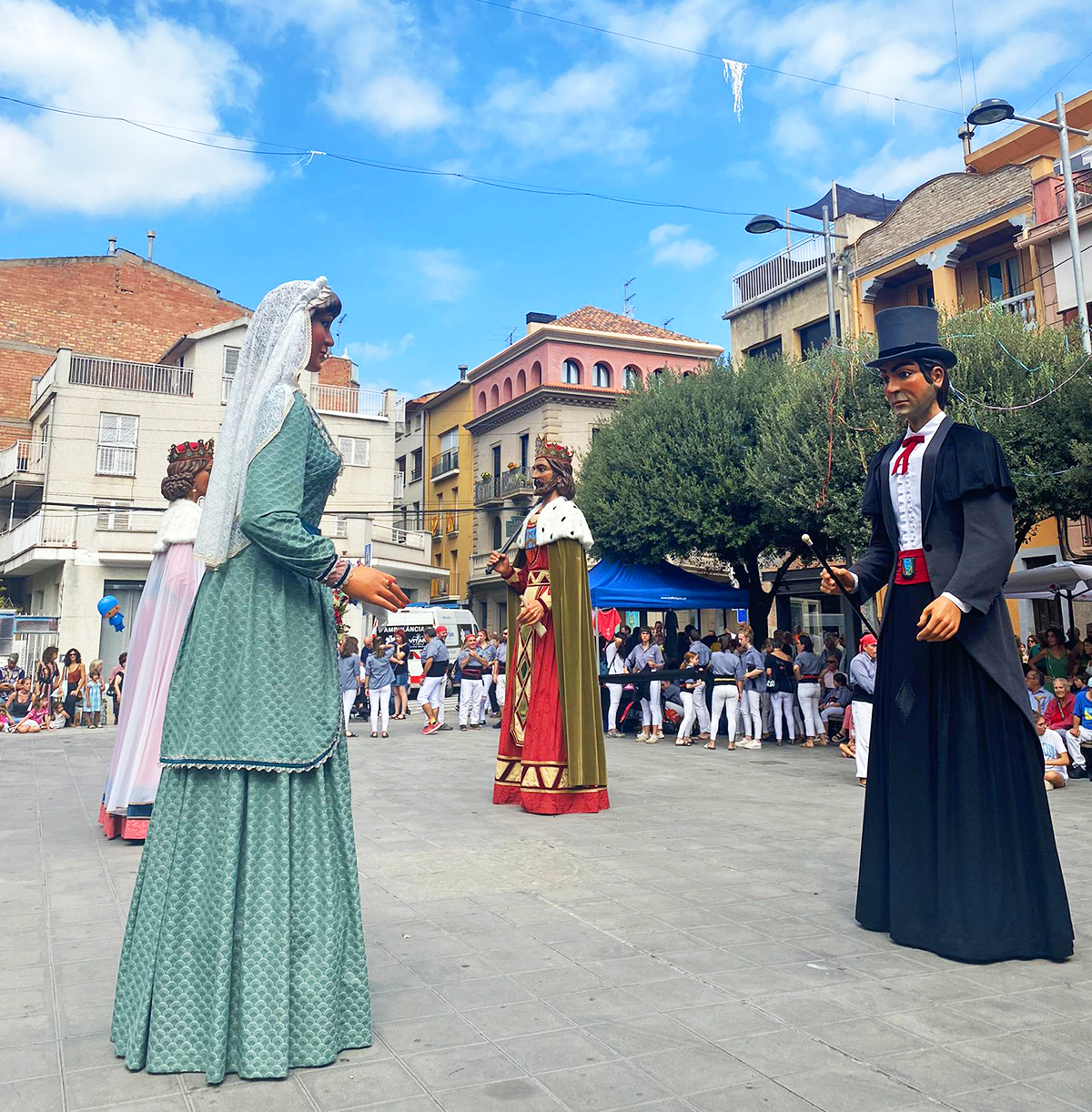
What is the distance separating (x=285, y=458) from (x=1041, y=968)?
126 inches

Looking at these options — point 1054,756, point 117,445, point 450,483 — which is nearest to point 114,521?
point 117,445

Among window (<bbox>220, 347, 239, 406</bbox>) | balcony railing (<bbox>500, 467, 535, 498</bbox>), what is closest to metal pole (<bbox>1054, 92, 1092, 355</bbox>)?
balcony railing (<bbox>500, 467, 535, 498</bbox>)

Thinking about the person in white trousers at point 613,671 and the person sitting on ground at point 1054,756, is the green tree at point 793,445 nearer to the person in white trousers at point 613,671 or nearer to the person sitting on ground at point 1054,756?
the person sitting on ground at point 1054,756

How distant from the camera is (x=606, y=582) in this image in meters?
16.8

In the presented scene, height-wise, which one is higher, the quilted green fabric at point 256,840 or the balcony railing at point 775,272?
the balcony railing at point 775,272

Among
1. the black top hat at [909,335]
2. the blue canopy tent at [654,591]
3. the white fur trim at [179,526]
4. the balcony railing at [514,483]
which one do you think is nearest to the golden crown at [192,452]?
the white fur trim at [179,526]

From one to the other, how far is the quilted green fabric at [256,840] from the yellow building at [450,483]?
3965 centimetres

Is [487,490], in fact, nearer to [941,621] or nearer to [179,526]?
[179,526]

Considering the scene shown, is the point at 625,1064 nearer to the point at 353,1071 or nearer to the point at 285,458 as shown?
the point at 353,1071

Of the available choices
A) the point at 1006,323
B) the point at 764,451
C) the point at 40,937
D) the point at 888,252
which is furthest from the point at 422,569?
the point at 40,937

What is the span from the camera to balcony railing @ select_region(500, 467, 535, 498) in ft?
124

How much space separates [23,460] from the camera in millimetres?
31266

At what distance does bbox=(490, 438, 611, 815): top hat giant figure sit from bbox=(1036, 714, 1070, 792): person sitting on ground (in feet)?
16.0

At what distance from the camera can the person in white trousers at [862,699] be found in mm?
9461
